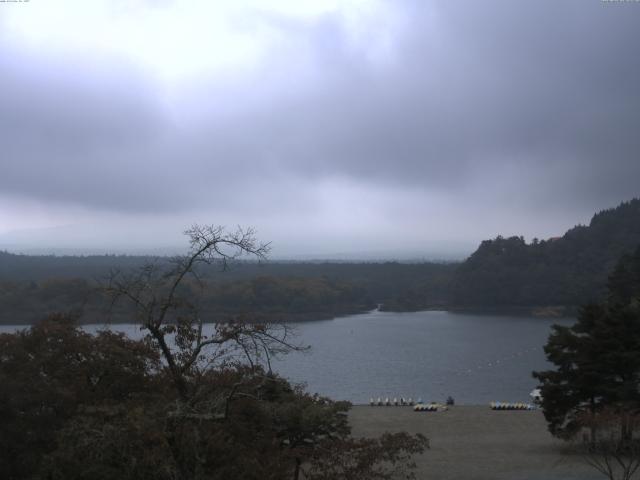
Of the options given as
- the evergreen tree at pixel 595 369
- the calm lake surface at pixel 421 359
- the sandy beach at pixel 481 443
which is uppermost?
the evergreen tree at pixel 595 369

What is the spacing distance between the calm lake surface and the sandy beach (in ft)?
9.82

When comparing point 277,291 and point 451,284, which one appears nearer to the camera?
point 277,291

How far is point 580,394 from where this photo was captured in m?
12.4

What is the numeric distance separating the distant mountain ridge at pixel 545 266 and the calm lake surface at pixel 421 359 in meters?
10.7

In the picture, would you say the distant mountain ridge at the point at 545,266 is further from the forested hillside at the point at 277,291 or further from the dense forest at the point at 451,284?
the forested hillside at the point at 277,291

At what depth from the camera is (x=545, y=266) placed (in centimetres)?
7588

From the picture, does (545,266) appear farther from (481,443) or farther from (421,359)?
(481,443)

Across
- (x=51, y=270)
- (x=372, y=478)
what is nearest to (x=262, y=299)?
(x=51, y=270)

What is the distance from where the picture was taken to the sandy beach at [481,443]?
10898 mm

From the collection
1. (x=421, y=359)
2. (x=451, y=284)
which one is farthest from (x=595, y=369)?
(x=451, y=284)

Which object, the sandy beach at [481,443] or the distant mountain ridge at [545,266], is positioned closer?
the sandy beach at [481,443]

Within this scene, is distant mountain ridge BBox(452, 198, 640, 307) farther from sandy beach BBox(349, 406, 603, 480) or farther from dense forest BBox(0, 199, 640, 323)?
sandy beach BBox(349, 406, 603, 480)

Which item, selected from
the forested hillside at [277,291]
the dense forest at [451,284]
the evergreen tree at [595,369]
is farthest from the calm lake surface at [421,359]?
the dense forest at [451,284]

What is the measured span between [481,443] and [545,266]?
65929mm
